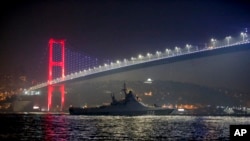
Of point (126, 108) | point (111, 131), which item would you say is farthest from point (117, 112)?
point (111, 131)

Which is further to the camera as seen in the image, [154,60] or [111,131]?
[154,60]

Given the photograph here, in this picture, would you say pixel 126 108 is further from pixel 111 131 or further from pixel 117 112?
pixel 111 131

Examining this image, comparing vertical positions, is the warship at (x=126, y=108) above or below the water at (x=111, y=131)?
above

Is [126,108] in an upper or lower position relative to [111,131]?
upper

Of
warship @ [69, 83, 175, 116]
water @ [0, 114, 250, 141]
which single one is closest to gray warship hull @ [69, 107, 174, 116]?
warship @ [69, 83, 175, 116]

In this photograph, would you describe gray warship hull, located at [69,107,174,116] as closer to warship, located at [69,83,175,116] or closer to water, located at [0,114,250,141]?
warship, located at [69,83,175,116]

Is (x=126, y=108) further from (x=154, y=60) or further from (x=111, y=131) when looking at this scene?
(x=111, y=131)

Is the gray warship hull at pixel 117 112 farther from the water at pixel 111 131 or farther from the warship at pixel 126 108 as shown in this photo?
the water at pixel 111 131

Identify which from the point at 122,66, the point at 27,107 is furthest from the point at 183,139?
the point at 27,107

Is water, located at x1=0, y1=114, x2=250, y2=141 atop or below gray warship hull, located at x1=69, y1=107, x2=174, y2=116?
below

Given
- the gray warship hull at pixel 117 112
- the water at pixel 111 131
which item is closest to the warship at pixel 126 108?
the gray warship hull at pixel 117 112

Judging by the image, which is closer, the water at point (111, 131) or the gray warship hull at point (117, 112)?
the water at point (111, 131)

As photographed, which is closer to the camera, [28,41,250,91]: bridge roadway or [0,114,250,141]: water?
[0,114,250,141]: water
